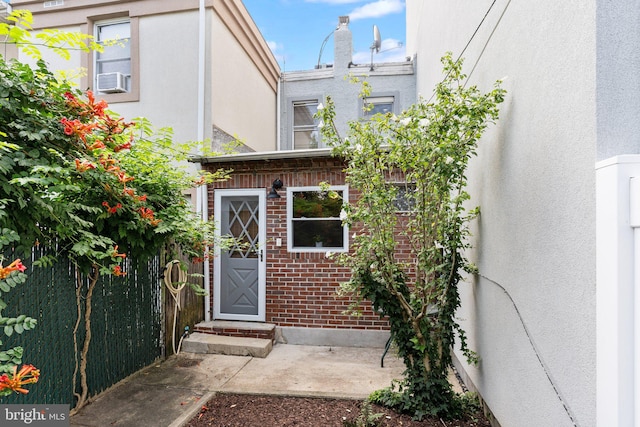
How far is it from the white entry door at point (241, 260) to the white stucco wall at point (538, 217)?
3522 mm

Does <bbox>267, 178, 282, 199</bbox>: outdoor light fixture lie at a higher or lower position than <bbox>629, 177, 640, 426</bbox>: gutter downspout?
higher

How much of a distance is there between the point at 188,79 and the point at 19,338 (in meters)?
5.37

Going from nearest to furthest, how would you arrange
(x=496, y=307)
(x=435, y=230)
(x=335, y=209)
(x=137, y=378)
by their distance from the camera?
(x=496, y=307), (x=435, y=230), (x=137, y=378), (x=335, y=209)

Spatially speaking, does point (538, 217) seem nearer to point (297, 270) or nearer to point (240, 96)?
point (297, 270)

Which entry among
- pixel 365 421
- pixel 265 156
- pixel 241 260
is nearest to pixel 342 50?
pixel 265 156

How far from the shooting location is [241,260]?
6129 millimetres

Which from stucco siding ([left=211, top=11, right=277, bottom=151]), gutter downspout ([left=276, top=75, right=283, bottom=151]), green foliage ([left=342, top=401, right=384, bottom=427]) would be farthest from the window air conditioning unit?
green foliage ([left=342, top=401, right=384, bottom=427])

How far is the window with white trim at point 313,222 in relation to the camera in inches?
230

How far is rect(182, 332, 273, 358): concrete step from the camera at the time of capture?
17.3 feet

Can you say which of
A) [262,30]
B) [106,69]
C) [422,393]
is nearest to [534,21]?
[422,393]

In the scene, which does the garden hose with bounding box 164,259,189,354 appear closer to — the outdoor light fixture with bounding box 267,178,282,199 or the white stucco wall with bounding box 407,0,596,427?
the outdoor light fixture with bounding box 267,178,282,199

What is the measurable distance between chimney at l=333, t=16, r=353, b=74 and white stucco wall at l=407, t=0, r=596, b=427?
6.10 metres

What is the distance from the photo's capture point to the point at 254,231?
20.1 feet

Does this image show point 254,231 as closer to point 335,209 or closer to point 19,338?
point 335,209
